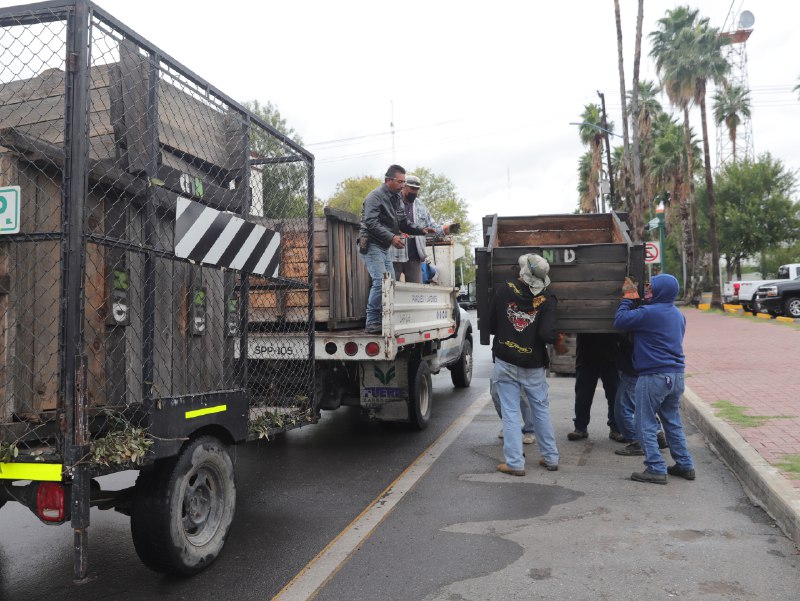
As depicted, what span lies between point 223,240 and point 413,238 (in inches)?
159

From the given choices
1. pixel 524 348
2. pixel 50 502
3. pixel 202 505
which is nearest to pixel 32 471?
pixel 50 502

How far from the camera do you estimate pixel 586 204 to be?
50.7 metres

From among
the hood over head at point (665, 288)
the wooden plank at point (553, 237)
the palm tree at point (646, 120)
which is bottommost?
the hood over head at point (665, 288)

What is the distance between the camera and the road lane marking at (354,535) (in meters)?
3.50

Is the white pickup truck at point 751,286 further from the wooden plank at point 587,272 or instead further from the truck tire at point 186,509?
the truck tire at point 186,509

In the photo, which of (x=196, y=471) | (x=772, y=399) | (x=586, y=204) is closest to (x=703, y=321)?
A: (x=772, y=399)

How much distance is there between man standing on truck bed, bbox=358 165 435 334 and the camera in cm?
650

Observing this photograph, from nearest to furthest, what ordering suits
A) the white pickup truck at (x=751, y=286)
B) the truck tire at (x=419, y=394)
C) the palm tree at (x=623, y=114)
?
the truck tire at (x=419, y=394), the palm tree at (x=623, y=114), the white pickup truck at (x=751, y=286)

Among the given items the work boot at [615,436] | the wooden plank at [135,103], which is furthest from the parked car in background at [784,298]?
the wooden plank at [135,103]

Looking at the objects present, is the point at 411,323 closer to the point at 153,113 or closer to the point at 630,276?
the point at 630,276

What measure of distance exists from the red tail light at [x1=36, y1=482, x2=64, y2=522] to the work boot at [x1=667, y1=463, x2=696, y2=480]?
185 inches

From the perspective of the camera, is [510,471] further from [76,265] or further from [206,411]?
[76,265]

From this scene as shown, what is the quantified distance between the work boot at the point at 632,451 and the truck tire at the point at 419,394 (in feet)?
7.00

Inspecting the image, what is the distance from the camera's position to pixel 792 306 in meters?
22.7
